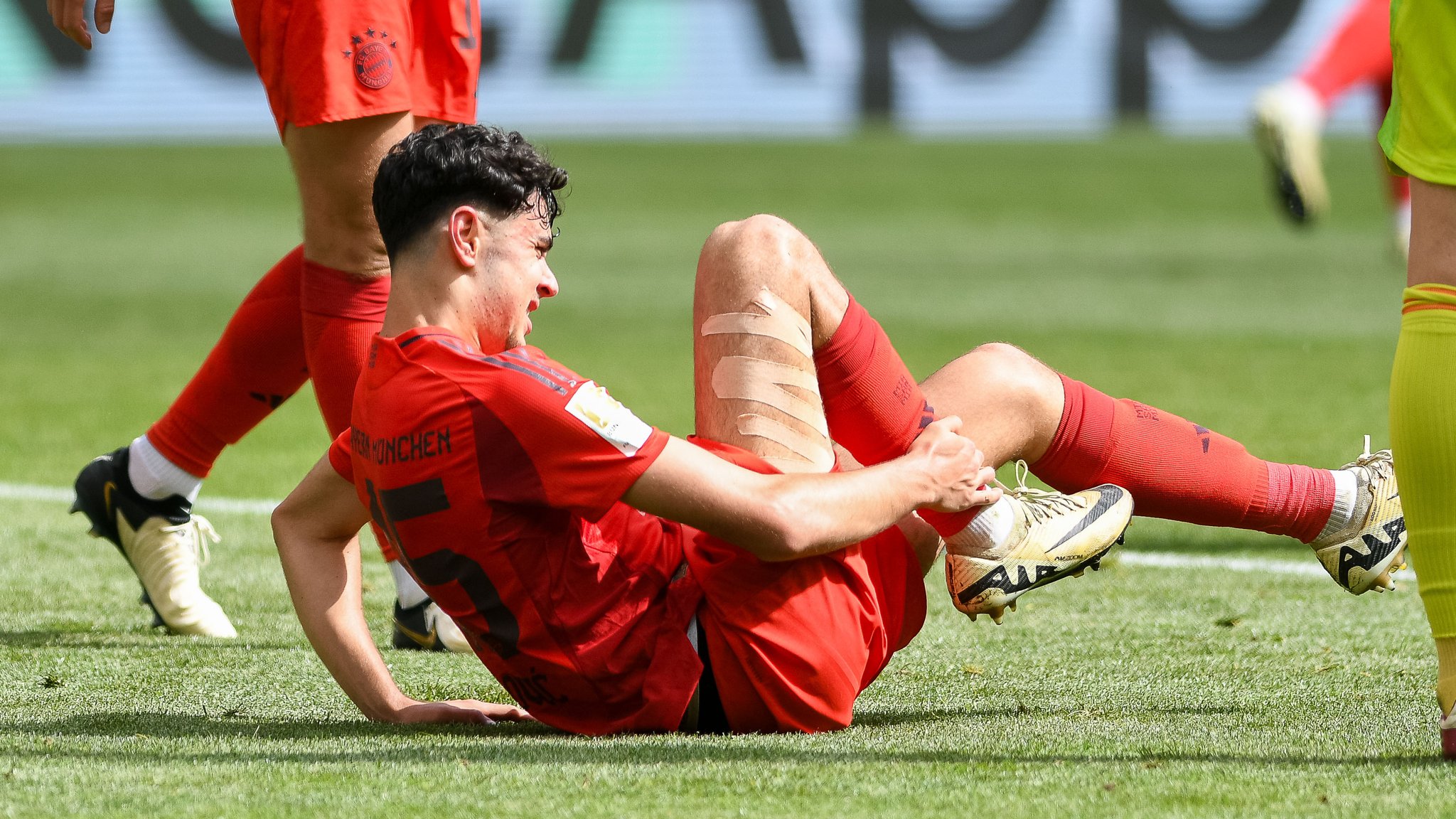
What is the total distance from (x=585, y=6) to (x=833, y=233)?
8.78 m

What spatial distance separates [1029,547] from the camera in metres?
2.95

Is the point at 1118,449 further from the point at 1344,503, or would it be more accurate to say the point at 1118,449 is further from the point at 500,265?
the point at 500,265

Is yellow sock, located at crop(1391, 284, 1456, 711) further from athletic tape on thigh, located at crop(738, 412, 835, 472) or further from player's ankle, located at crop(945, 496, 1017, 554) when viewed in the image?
athletic tape on thigh, located at crop(738, 412, 835, 472)

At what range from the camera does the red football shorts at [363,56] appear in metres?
3.63

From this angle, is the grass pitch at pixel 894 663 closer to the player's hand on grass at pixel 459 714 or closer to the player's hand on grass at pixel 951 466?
the player's hand on grass at pixel 459 714

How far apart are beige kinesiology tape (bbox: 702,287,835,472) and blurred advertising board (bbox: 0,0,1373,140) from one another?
2048 cm

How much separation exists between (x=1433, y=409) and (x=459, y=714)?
58.3 inches

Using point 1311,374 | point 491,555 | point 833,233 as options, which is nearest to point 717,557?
point 491,555

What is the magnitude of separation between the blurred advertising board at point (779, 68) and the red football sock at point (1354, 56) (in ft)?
54.6

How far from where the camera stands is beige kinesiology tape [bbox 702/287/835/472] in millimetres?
2854

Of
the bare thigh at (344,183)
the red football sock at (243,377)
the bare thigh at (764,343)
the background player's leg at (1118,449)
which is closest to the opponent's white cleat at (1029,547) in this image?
the background player's leg at (1118,449)

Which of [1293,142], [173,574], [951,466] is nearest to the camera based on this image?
[951,466]

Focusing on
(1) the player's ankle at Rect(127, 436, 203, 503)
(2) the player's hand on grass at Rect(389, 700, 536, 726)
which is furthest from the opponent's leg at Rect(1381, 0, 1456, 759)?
(1) the player's ankle at Rect(127, 436, 203, 503)

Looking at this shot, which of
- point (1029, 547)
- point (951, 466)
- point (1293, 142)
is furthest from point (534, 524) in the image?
point (1293, 142)
